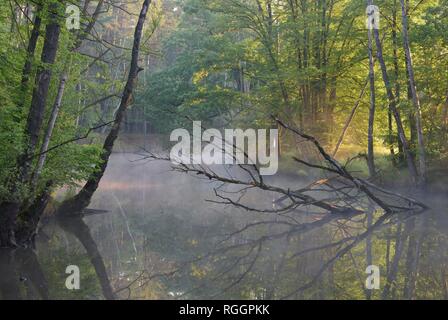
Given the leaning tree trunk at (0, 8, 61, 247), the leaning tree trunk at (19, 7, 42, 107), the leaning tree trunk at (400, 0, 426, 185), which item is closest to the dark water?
the leaning tree trunk at (0, 8, 61, 247)

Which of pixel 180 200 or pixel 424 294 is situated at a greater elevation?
pixel 180 200

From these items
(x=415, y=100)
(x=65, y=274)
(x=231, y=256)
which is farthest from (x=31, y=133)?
(x=415, y=100)

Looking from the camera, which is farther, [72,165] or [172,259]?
[72,165]

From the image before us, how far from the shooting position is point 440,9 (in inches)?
595

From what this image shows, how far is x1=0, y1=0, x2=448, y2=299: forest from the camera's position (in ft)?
24.7

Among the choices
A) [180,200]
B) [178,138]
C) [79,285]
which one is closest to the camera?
[79,285]

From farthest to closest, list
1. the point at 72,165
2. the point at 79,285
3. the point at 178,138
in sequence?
1. the point at 178,138
2. the point at 72,165
3. the point at 79,285

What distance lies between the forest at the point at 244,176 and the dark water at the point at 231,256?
0.04 meters

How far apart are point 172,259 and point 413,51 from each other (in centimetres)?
1236

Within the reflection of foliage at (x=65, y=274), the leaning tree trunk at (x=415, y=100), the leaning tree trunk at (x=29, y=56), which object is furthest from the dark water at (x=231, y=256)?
the leaning tree trunk at (x=29, y=56)

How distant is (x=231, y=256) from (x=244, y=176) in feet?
55.7

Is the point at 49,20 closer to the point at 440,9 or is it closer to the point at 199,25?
the point at 440,9

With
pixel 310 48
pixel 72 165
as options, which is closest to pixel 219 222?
pixel 72 165

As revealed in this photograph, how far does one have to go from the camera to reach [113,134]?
12445 millimetres
